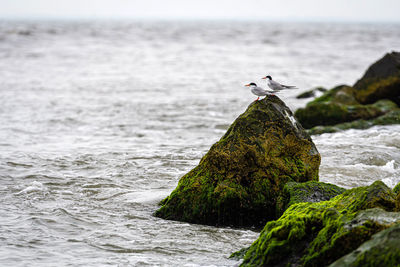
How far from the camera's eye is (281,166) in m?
6.51

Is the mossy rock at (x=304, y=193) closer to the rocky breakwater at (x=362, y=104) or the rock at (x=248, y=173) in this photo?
the rock at (x=248, y=173)

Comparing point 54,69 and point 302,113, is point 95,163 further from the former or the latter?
point 54,69

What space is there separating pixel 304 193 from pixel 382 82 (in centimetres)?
962

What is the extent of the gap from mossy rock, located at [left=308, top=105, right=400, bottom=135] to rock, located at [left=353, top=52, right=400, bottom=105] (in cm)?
155

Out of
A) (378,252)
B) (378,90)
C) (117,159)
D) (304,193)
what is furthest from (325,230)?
(378,90)

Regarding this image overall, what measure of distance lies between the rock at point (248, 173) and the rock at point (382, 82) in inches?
324

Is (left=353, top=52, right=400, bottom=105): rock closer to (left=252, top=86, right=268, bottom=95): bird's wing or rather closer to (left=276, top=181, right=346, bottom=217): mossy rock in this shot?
(left=252, top=86, right=268, bottom=95): bird's wing

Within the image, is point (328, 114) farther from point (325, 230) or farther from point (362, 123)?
point (325, 230)

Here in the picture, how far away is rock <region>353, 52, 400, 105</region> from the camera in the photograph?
45.6ft

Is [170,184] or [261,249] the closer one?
[261,249]

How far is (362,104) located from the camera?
14164 mm

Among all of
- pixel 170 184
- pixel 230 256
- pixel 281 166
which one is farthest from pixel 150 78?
pixel 230 256

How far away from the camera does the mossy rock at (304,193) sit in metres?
5.68

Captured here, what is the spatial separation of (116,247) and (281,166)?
2.57m
